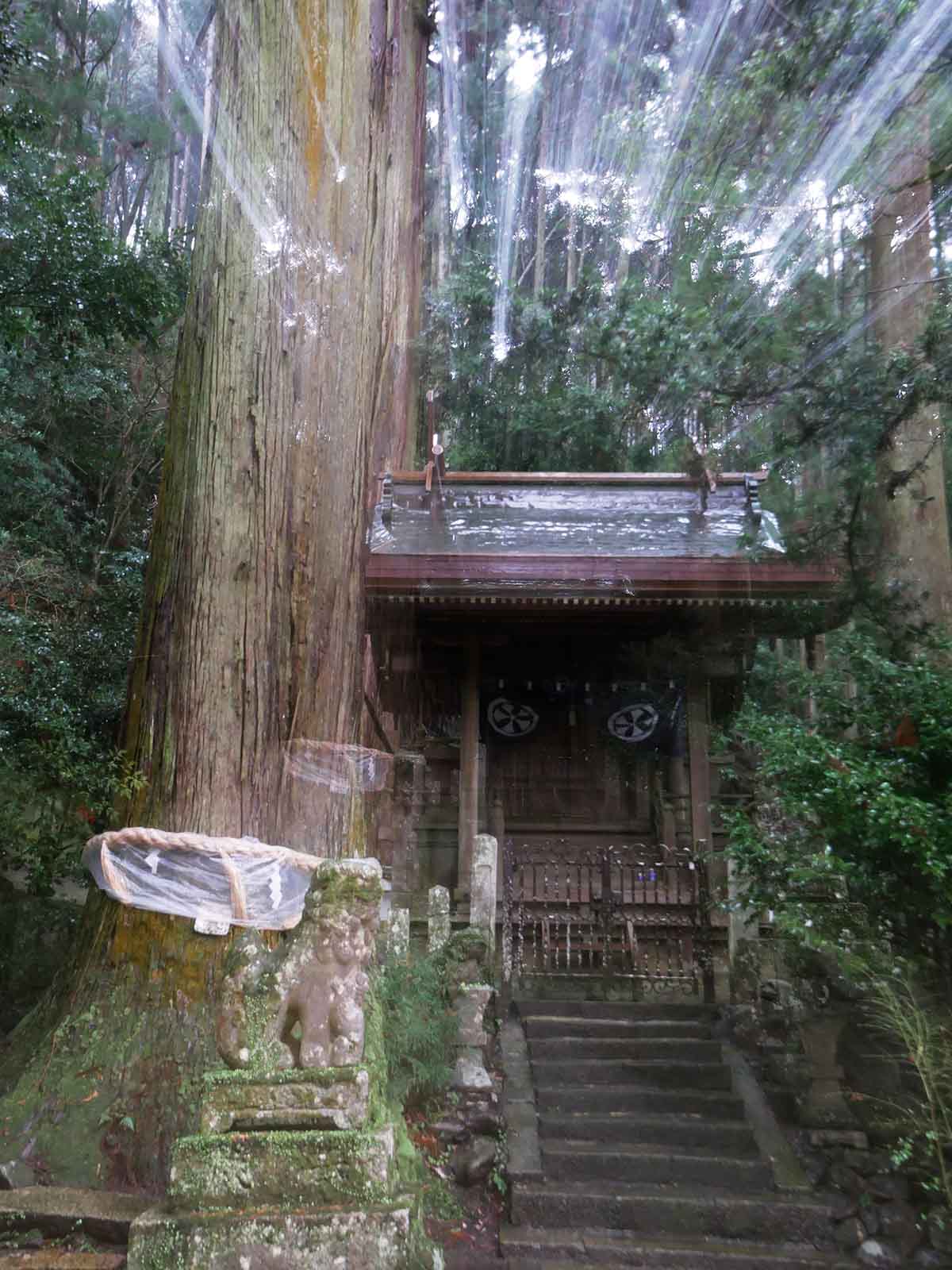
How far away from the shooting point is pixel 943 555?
6.09m

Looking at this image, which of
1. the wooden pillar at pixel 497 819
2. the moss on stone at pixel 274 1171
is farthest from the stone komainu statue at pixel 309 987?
the wooden pillar at pixel 497 819

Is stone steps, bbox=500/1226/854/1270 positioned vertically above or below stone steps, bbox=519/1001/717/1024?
below

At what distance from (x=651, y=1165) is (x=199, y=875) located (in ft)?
10.3

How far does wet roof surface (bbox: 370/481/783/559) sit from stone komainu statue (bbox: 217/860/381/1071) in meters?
5.02

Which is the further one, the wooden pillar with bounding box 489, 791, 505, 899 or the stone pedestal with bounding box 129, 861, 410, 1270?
the wooden pillar with bounding box 489, 791, 505, 899

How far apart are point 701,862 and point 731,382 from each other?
3.82 meters

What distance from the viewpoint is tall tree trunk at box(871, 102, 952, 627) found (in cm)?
599

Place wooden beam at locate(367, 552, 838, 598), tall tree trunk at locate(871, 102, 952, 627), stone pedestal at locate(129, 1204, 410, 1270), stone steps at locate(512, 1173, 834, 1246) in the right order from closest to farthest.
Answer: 1. stone pedestal at locate(129, 1204, 410, 1270)
2. stone steps at locate(512, 1173, 834, 1246)
3. tall tree trunk at locate(871, 102, 952, 627)
4. wooden beam at locate(367, 552, 838, 598)

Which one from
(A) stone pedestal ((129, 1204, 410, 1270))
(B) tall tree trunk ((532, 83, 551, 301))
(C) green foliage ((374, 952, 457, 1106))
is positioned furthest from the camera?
(B) tall tree trunk ((532, 83, 551, 301))

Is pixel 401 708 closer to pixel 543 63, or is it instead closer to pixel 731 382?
pixel 731 382

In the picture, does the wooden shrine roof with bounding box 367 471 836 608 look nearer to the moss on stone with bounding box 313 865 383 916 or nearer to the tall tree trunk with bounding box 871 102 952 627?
the tall tree trunk with bounding box 871 102 952 627

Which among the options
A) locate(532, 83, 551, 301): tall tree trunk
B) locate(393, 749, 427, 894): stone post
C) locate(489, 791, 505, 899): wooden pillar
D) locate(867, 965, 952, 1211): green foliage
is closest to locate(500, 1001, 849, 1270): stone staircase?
locate(867, 965, 952, 1211): green foliage

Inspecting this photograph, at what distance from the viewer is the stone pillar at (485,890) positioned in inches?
228

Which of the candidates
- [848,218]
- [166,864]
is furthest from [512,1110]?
[848,218]
